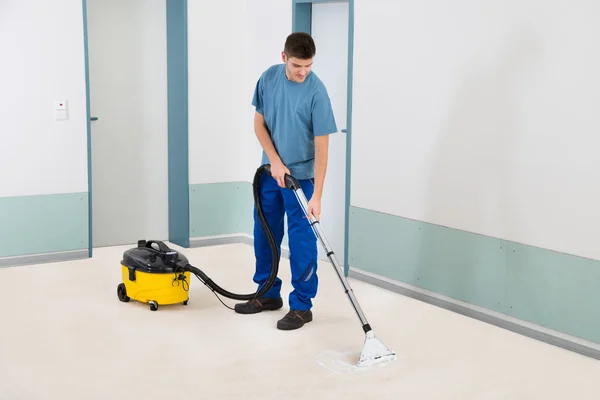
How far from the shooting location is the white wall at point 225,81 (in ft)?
17.8

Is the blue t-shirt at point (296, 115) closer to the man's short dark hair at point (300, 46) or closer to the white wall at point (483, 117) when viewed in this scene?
the man's short dark hair at point (300, 46)

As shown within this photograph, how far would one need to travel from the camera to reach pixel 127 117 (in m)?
5.48

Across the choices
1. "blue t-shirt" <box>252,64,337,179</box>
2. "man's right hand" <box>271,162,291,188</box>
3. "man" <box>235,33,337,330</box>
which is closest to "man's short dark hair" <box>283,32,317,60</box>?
"man" <box>235,33,337,330</box>

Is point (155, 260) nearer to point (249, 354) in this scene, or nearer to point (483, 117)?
point (249, 354)

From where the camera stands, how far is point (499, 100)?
381 centimetres

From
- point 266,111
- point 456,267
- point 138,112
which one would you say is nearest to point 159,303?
point 266,111

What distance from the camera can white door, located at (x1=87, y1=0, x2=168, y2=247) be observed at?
5336 mm

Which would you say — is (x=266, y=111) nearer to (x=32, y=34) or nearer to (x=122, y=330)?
(x=122, y=330)

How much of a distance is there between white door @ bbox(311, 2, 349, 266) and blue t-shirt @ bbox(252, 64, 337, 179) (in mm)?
1307

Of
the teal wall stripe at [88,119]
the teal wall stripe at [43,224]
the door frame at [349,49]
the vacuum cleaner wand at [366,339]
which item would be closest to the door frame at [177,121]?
the teal wall stripe at [88,119]

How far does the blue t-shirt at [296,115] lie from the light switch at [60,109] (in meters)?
1.76

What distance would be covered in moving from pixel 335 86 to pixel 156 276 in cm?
184

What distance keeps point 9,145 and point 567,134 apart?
128 inches

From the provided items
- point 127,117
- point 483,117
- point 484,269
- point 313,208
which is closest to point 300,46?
point 313,208
